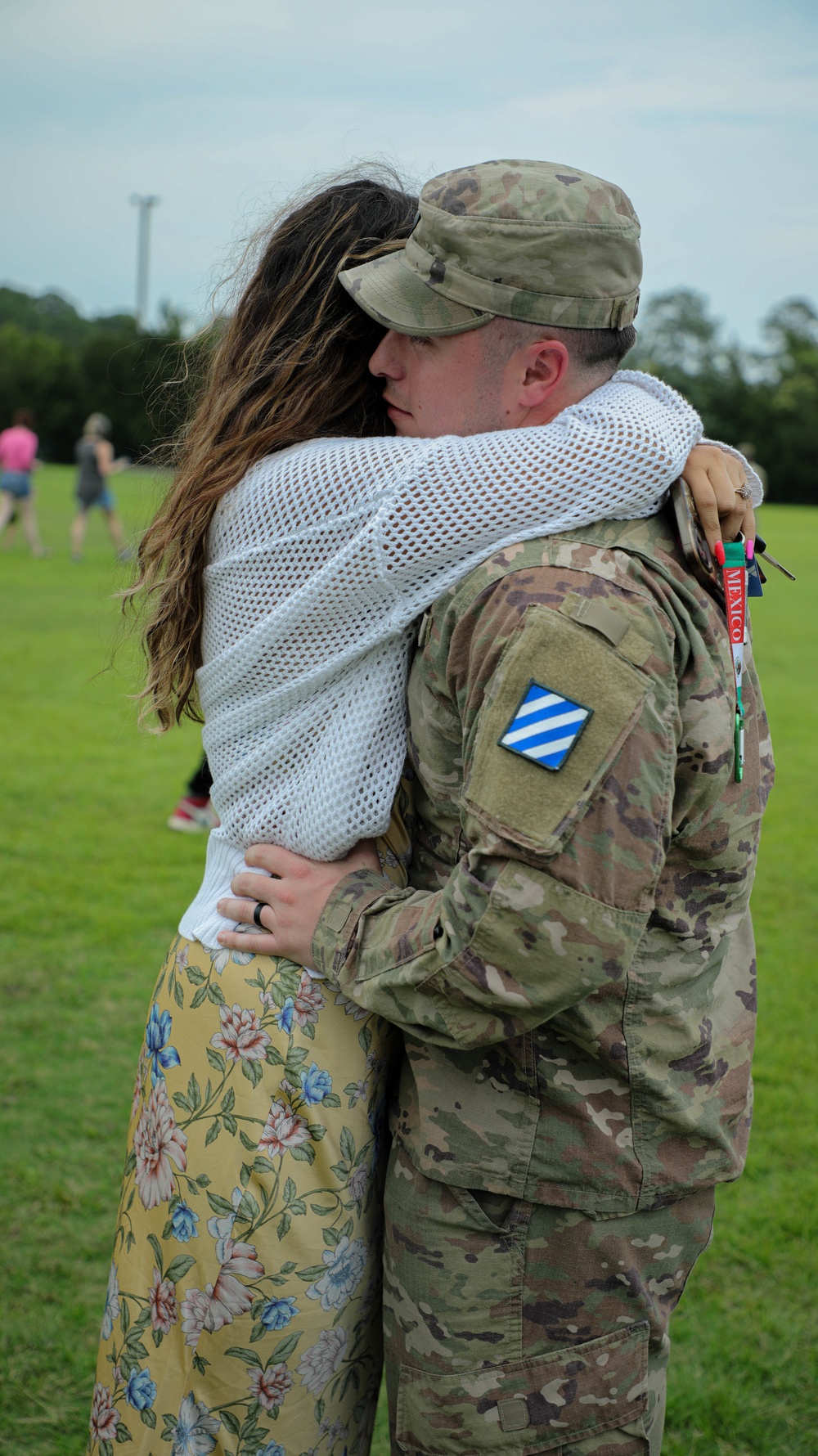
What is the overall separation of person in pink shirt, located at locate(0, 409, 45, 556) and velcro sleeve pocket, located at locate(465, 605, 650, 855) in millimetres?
17453

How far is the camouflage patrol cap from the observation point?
152 cm

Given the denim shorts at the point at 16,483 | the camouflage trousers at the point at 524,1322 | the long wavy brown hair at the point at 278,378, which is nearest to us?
the camouflage trousers at the point at 524,1322

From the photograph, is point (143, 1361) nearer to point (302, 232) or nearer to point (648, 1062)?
point (648, 1062)

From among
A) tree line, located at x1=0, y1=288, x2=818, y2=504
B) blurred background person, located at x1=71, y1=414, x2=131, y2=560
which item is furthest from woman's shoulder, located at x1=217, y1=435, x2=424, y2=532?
tree line, located at x1=0, y1=288, x2=818, y2=504

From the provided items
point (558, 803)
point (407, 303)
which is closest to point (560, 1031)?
point (558, 803)

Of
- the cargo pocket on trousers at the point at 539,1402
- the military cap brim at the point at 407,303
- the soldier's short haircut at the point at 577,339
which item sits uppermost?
the military cap brim at the point at 407,303

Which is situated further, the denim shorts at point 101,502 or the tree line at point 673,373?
the tree line at point 673,373

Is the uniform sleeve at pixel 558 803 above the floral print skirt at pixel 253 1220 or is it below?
above

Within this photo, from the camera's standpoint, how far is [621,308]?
160cm

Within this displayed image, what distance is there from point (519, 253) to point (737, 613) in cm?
57

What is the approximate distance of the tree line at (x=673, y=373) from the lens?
45031 mm

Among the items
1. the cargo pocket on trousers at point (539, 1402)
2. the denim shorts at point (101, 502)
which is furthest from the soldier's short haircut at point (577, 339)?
the denim shorts at point (101, 502)

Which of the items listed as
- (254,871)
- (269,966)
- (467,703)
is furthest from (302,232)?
(269,966)

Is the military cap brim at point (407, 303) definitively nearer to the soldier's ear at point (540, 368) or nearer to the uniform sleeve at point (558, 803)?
the soldier's ear at point (540, 368)
